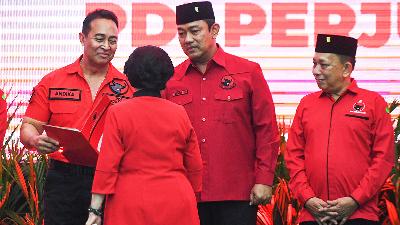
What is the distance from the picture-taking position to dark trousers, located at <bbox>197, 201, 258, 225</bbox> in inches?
169

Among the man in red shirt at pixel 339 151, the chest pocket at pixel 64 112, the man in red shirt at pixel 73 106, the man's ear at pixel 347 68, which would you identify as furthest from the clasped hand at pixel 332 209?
the chest pocket at pixel 64 112

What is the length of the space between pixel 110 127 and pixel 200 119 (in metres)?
0.83

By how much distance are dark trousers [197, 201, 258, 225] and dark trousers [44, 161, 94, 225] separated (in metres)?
0.57

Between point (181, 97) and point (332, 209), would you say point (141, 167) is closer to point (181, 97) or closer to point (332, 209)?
point (181, 97)

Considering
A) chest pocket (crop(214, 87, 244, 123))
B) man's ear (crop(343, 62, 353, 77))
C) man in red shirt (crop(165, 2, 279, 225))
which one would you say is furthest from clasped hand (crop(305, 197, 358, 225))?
man's ear (crop(343, 62, 353, 77))

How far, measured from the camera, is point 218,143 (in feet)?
14.3

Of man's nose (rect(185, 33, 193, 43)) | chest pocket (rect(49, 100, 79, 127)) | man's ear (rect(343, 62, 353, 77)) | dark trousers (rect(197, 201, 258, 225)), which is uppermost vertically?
man's nose (rect(185, 33, 193, 43))

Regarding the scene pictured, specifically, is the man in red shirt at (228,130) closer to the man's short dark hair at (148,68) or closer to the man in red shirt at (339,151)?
the man in red shirt at (339,151)

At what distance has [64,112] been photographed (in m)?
4.29

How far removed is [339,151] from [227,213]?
619 millimetres

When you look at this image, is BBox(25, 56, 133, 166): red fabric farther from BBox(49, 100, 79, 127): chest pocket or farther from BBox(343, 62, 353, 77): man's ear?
BBox(343, 62, 353, 77): man's ear

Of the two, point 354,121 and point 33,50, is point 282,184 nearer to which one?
point 354,121

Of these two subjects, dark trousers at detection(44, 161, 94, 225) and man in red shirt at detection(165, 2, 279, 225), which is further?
man in red shirt at detection(165, 2, 279, 225)

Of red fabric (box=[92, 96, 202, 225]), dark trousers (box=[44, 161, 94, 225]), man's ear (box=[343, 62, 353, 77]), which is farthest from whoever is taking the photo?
man's ear (box=[343, 62, 353, 77])
